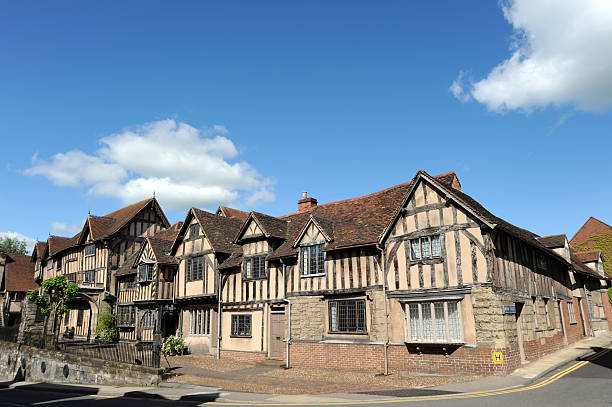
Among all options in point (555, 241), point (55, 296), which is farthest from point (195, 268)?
point (555, 241)

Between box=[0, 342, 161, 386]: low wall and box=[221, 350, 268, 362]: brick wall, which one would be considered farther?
box=[221, 350, 268, 362]: brick wall

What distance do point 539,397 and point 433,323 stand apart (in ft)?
16.9

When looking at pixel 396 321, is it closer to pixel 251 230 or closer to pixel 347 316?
pixel 347 316

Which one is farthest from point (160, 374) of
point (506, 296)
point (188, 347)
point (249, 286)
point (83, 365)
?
point (506, 296)

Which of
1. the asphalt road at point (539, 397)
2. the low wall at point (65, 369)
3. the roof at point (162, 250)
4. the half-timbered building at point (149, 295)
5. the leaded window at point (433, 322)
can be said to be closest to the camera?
the asphalt road at point (539, 397)

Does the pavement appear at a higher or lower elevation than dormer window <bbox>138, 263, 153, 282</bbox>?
lower

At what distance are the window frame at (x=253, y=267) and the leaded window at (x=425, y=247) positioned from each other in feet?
27.6

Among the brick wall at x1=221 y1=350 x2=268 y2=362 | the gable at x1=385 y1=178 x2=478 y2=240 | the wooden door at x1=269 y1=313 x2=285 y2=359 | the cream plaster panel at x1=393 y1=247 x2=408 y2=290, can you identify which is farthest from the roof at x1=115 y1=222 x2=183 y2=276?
the gable at x1=385 y1=178 x2=478 y2=240

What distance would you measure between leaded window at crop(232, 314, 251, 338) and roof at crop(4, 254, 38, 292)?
121 ft

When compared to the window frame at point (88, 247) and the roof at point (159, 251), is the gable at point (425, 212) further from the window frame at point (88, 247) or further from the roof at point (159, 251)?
the window frame at point (88, 247)

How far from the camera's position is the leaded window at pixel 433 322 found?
605 inches

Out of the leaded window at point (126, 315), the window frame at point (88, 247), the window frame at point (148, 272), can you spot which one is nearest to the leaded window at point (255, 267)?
the window frame at point (148, 272)

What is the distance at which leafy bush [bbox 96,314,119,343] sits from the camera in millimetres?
31263

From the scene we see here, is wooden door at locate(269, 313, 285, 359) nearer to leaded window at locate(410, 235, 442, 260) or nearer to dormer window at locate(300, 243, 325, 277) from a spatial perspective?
dormer window at locate(300, 243, 325, 277)
